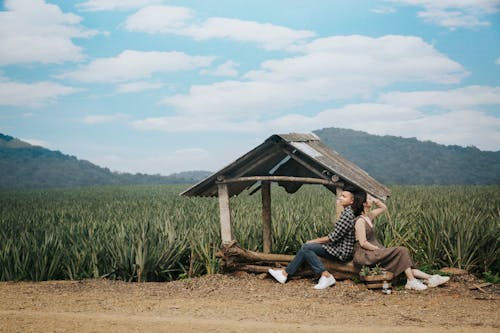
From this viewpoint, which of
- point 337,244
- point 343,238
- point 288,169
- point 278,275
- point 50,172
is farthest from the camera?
point 50,172

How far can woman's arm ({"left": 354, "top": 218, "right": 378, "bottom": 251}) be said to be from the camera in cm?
809

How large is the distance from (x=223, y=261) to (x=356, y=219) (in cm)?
246

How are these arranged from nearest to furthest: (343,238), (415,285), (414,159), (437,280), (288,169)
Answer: (415,285)
(437,280)
(343,238)
(288,169)
(414,159)

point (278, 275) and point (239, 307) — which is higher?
point (278, 275)

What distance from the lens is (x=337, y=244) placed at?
27.8ft

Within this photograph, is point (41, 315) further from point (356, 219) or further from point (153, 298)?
point (356, 219)

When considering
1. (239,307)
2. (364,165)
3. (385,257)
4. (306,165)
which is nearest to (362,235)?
(385,257)

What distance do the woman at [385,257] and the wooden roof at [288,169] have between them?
1.79 ft

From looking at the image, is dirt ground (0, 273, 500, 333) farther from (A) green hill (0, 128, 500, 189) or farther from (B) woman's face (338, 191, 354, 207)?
(A) green hill (0, 128, 500, 189)

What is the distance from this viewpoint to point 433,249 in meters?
9.79

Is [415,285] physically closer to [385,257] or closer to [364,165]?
[385,257]

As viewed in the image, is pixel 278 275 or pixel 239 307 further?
pixel 278 275

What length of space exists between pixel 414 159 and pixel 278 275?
169 metres

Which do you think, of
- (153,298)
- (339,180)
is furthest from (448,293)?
(153,298)
